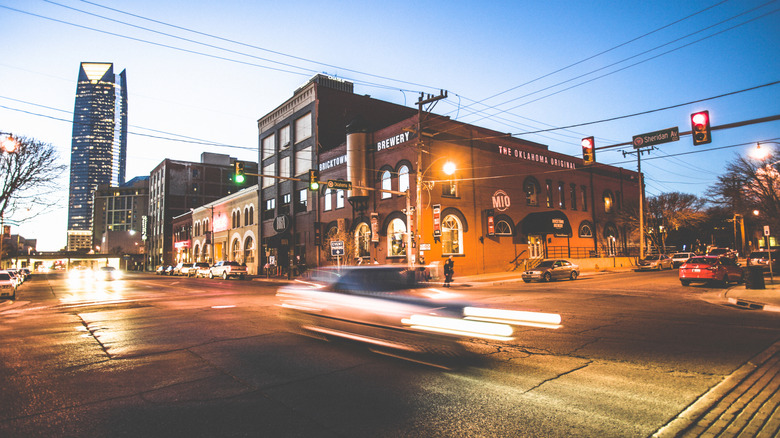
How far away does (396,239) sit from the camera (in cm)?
3177

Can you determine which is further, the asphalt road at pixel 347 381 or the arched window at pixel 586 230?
the arched window at pixel 586 230

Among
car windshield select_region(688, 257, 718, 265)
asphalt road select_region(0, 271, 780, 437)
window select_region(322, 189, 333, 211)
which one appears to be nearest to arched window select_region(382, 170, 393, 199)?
window select_region(322, 189, 333, 211)

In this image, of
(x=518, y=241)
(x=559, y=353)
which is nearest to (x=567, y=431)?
(x=559, y=353)

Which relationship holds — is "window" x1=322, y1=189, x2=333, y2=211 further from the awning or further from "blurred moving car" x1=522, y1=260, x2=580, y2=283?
"blurred moving car" x1=522, y1=260, x2=580, y2=283

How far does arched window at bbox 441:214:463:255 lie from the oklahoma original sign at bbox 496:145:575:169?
327 inches

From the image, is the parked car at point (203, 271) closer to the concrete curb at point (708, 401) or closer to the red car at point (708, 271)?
the red car at point (708, 271)

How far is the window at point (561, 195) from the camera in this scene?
40.8m

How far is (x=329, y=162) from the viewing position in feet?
130

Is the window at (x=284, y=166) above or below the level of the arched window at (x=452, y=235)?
above

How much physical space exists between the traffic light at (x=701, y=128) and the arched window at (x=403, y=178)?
1955 centimetres

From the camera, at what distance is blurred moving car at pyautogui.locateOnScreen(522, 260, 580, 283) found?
26.6 m

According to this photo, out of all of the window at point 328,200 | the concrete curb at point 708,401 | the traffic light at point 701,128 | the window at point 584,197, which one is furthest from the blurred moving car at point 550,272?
the concrete curb at point 708,401

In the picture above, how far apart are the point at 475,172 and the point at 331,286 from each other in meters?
26.9

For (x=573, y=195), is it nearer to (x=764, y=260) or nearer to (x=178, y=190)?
(x=764, y=260)
